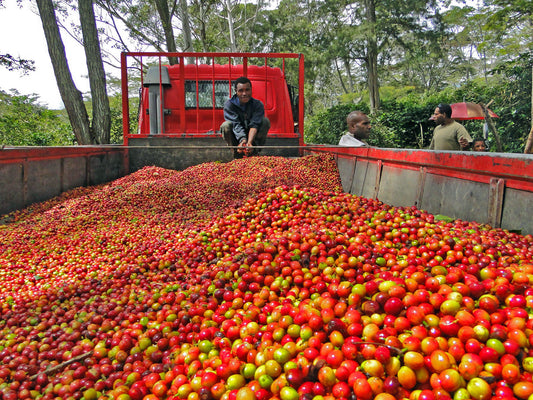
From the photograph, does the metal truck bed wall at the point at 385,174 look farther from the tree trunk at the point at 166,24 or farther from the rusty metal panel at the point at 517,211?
the tree trunk at the point at 166,24

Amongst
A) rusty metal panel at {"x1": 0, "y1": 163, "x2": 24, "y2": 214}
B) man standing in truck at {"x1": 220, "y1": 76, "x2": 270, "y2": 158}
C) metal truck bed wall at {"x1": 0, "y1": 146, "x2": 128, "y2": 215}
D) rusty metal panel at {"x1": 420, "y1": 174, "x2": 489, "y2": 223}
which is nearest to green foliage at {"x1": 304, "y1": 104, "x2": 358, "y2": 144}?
man standing in truck at {"x1": 220, "y1": 76, "x2": 270, "y2": 158}

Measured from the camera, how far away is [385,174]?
15.3 feet

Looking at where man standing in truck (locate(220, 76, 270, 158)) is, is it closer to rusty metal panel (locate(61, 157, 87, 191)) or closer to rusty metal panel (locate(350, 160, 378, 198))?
rusty metal panel (locate(350, 160, 378, 198))

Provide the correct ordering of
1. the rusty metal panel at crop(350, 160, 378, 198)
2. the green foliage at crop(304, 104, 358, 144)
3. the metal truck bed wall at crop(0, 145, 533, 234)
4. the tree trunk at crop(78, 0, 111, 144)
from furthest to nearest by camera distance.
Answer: the green foliage at crop(304, 104, 358, 144) → the tree trunk at crop(78, 0, 111, 144) → the rusty metal panel at crop(350, 160, 378, 198) → the metal truck bed wall at crop(0, 145, 533, 234)

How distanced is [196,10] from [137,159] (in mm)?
21546

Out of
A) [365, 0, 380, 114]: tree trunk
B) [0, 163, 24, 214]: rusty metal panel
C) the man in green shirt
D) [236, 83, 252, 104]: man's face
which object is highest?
[365, 0, 380, 114]: tree trunk

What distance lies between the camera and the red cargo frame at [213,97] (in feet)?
25.2

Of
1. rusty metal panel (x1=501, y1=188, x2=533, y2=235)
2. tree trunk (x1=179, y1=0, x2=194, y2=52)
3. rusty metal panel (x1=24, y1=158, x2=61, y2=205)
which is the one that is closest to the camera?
rusty metal panel (x1=501, y1=188, x2=533, y2=235)

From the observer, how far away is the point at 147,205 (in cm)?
519

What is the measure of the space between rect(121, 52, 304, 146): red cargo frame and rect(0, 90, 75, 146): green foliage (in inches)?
445

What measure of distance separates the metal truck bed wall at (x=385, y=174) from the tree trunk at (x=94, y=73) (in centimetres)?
362

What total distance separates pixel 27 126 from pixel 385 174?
20.3m

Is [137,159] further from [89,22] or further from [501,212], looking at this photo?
[501,212]

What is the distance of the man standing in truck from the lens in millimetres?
6664
